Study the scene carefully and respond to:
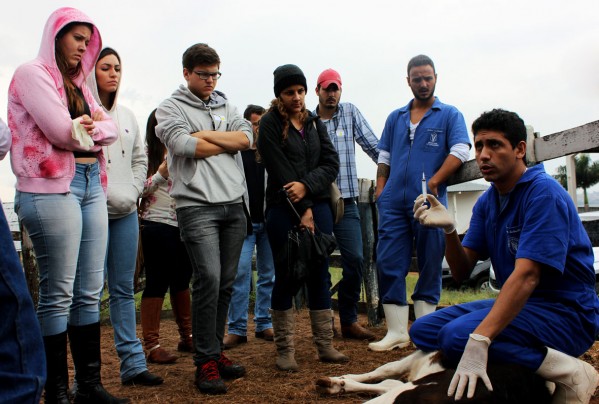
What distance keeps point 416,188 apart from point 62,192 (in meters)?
2.72

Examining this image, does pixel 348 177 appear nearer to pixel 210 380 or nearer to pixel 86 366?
pixel 210 380

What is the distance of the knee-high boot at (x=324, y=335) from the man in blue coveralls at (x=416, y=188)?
50 centimetres

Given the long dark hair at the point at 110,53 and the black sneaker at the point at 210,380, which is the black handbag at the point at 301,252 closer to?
the black sneaker at the point at 210,380

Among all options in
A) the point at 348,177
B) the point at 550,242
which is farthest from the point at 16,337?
the point at 348,177

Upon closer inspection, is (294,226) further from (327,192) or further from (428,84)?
(428,84)

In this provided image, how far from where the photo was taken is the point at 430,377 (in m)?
3.15

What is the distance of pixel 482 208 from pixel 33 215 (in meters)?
2.40

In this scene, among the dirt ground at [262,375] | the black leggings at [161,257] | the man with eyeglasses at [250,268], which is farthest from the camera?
the man with eyeglasses at [250,268]

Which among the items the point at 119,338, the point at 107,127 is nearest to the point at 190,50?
the point at 107,127

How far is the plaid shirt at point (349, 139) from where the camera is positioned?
576 centimetres

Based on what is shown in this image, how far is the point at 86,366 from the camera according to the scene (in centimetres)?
360

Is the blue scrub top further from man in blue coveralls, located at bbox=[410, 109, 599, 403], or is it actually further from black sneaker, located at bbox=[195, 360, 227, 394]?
black sneaker, located at bbox=[195, 360, 227, 394]

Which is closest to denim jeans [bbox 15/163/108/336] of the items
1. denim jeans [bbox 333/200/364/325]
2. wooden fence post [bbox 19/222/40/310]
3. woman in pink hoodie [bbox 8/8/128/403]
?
woman in pink hoodie [bbox 8/8/128/403]

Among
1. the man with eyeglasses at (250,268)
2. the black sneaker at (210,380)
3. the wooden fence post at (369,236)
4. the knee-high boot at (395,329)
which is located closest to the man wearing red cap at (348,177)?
the wooden fence post at (369,236)
